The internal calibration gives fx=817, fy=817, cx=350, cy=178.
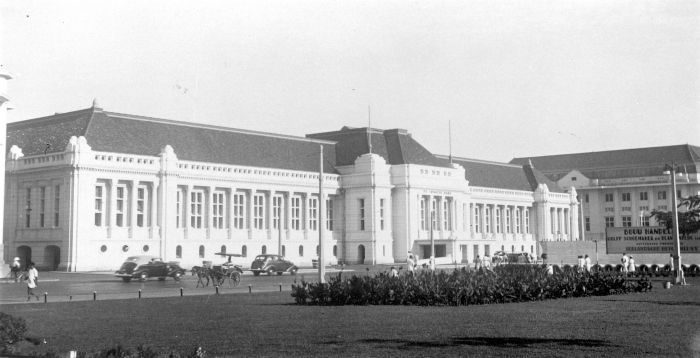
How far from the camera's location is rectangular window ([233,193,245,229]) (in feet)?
264

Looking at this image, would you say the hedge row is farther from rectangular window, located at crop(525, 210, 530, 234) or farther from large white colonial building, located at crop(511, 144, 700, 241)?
large white colonial building, located at crop(511, 144, 700, 241)

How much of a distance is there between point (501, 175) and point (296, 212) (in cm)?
4013

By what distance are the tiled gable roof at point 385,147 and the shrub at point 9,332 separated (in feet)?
259

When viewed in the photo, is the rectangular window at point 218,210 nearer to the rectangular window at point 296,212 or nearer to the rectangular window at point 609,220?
the rectangular window at point 296,212

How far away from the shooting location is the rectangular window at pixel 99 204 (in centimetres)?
6862

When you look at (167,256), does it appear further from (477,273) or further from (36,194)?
(477,273)

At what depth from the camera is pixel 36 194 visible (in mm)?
69750

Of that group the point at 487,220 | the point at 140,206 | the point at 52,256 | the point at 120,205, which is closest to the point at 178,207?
the point at 140,206

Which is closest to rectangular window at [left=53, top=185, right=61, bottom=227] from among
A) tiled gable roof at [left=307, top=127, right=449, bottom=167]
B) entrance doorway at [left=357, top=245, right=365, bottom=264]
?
entrance doorway at [left=357, top=245, right=365, bottom=264]

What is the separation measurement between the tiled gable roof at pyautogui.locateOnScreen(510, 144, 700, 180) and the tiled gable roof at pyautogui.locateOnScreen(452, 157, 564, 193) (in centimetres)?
1739

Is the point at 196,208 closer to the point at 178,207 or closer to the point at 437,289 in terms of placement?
the point at 178,207

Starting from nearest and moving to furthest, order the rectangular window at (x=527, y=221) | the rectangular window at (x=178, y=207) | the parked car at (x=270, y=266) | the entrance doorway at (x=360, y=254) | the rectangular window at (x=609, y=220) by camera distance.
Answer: the parked car at (x=270, y=266)
the rectangular window at (x=178, y=207)
the entrance doorway at (x=360, y=254)
the rectangular window at (x=527, y=221)
the rectangular window at (x=609, y=220)

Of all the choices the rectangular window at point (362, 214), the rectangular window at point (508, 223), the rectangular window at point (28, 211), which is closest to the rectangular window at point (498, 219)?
the rectangular window at point (508, 223)

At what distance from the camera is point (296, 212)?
284 feet
